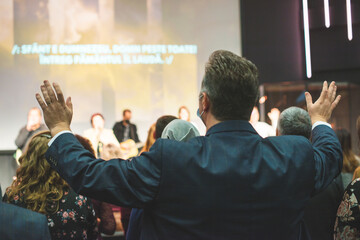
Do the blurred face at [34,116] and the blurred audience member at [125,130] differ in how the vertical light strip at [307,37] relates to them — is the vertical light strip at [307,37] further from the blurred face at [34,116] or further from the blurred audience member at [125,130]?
the blurred face at [34,116]

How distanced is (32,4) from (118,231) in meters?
6.15

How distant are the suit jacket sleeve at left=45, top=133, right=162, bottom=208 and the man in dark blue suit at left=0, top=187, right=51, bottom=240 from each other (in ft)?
0.48

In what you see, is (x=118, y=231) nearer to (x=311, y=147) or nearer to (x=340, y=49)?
(x=311, y=147)

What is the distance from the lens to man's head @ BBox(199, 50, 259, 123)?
122 centimetres

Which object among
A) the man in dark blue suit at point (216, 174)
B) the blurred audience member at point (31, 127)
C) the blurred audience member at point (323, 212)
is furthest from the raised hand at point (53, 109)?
the blurred audience member at point (31, 127)

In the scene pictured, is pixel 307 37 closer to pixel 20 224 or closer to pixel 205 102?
pixel 205 102

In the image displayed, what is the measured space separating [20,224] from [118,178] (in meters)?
0.27

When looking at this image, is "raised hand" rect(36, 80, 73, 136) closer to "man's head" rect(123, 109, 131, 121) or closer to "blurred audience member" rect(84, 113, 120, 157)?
"blurred audience member" rect(84, 113, 120, 157)

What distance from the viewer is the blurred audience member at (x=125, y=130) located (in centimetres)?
812

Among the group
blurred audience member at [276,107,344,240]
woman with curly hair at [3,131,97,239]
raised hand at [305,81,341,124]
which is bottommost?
blurred audience member at [276,107,344,240]

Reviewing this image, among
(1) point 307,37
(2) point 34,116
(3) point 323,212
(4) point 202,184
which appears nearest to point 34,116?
(2) point 34,116

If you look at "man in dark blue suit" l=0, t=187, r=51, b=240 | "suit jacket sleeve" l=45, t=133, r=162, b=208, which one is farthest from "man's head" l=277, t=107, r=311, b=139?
"man in dark blue suit" l=0, t=187, r=51, b=240

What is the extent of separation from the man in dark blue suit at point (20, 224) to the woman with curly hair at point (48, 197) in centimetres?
93

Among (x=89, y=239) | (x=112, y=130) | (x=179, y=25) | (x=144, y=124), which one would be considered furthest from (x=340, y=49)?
(x=89, y=239)
